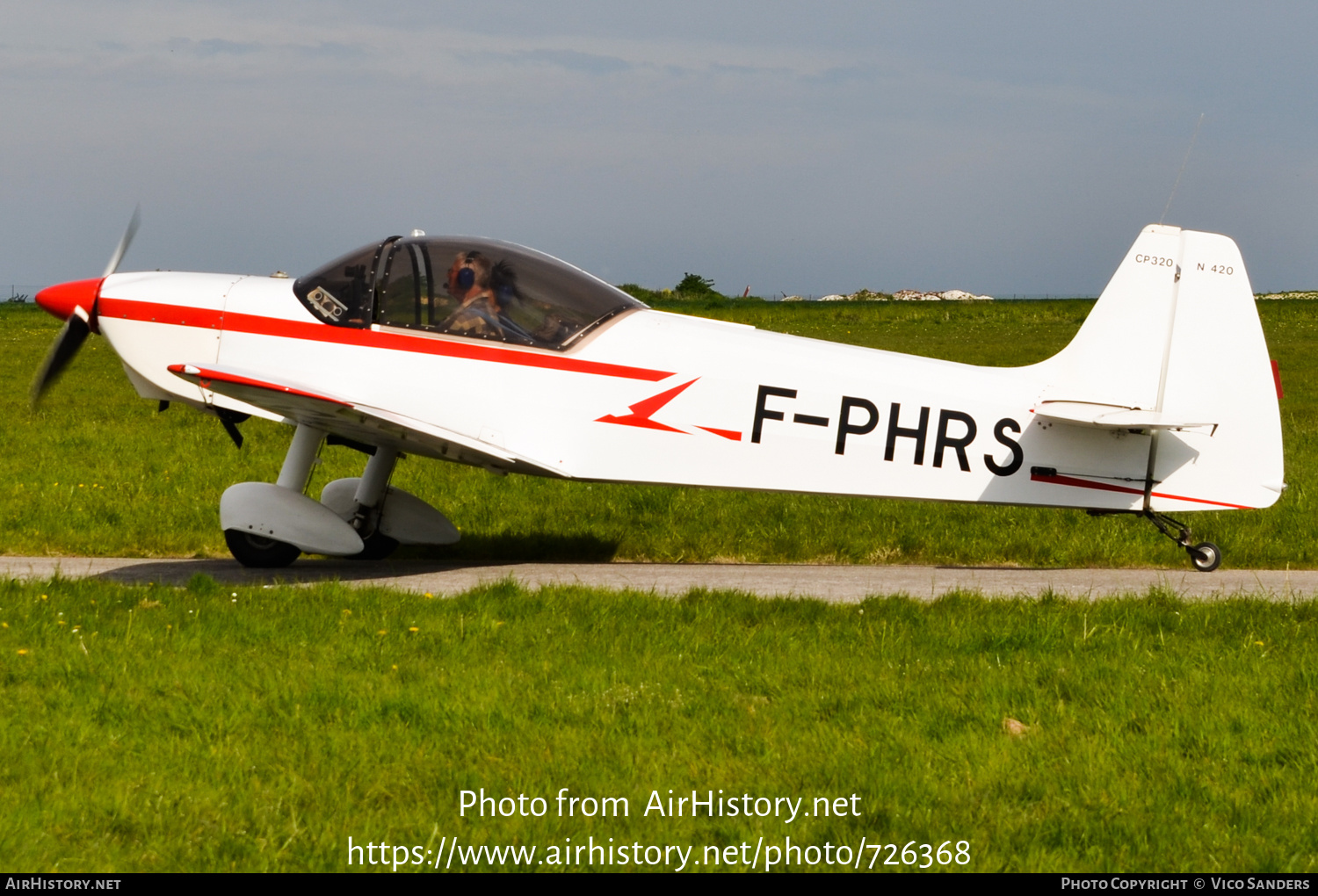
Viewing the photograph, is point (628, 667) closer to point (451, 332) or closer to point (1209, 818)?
point (1209, 818)

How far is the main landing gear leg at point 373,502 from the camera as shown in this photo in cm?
912

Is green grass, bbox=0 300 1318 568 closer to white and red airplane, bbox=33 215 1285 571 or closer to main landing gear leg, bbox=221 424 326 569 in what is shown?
main landing gear leg, bbox=221 424 326 569

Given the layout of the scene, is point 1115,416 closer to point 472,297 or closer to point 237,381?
point 472,297

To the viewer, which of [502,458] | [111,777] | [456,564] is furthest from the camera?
[456,564]

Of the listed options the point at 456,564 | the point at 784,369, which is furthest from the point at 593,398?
the point at 456,564

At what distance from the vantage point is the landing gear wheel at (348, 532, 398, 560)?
9.33 metres

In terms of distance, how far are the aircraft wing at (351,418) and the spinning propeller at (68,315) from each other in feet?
4.04

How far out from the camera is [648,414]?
26.4ft

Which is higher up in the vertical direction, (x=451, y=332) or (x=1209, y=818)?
(x=451, y=332)

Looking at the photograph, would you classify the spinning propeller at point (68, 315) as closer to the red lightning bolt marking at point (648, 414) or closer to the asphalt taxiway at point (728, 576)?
the asphalt taxiway at point (728, 576)

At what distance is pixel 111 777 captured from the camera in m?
4.26

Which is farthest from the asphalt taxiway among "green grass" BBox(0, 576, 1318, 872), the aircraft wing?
"green grass" BBox(0, 576, 1318, 872)

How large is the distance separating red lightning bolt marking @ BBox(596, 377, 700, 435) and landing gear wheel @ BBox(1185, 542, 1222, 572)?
3.94 metres

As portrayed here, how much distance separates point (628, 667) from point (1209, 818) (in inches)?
102
